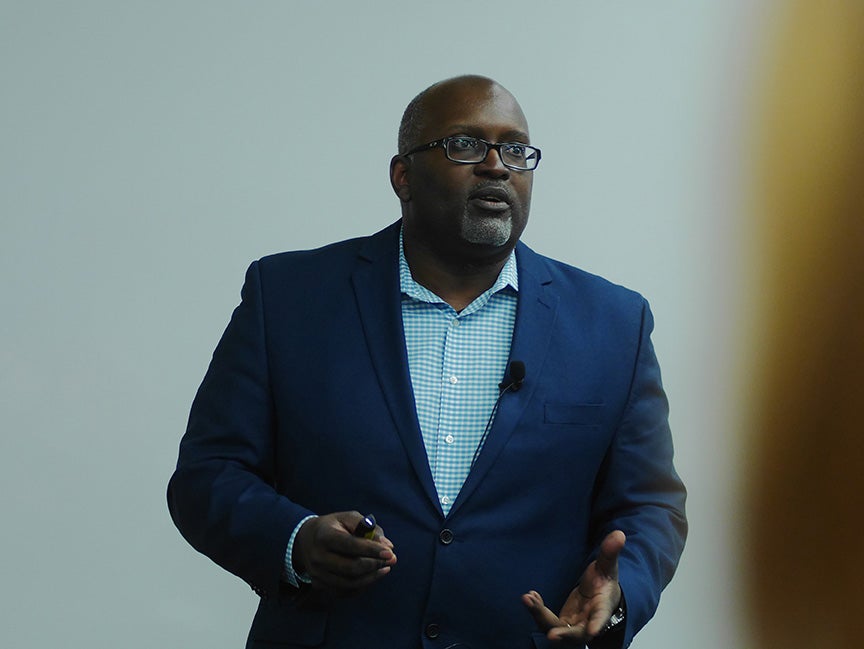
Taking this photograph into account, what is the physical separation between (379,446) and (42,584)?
138 cm

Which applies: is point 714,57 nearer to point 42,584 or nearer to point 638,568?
point 638,568

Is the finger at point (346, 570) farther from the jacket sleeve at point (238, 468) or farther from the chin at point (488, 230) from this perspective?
the chin at point (488, 230)

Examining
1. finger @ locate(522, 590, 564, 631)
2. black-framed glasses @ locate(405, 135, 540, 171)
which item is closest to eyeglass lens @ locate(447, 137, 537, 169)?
black-framed glasses @ locate(405, 135, 540, 171)

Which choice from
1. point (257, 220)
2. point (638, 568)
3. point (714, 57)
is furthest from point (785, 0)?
point (257, 220)

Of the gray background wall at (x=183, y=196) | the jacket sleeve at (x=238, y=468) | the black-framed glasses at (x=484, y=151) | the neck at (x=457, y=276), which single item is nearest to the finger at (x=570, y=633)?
the jacket sleeve at (x=238, y=468)

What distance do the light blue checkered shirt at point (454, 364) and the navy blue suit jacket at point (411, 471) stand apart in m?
Result: 0.04

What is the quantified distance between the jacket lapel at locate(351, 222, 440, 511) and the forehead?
22cm

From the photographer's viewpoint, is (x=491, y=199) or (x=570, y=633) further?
(x=491, y=199)

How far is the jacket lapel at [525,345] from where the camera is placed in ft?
5.77

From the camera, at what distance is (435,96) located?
1964 mm

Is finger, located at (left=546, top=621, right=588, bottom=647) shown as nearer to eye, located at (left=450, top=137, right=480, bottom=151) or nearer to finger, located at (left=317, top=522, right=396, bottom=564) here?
finger, located at (left=317, top=522, right=396, bottom=564)

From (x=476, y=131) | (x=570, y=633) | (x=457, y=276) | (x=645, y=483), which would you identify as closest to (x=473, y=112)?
(x=476, y=131)

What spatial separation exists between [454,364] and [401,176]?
38 centimetres

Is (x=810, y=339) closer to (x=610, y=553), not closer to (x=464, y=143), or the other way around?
(x=610, y=553)
